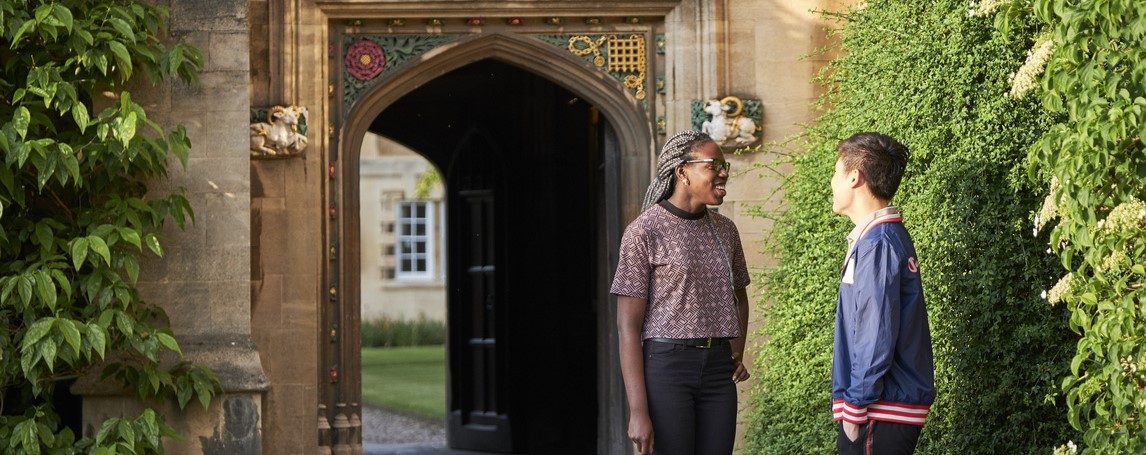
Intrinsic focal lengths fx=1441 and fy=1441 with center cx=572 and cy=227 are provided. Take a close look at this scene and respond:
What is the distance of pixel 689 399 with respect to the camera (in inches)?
160

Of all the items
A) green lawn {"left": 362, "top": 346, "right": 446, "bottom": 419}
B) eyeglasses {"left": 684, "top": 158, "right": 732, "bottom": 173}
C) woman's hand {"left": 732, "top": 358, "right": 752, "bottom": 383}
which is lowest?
green lawn {"left": 362, "top": 346, "right": 446, "bottom": 419}

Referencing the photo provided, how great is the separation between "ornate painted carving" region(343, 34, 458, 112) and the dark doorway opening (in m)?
3.45

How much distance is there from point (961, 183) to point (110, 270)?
10.6 ft

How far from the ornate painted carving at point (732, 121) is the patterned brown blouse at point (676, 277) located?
9.16 feet

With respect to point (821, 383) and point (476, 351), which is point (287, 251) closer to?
point (821, 383)

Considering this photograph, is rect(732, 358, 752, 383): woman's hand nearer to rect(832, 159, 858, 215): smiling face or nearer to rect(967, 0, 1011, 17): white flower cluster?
rect(832, 159, 858, 215): smiling face

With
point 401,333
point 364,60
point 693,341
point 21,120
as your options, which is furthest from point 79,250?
point 401,333

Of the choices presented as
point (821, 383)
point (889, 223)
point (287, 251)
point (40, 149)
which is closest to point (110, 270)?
point (40, 149)

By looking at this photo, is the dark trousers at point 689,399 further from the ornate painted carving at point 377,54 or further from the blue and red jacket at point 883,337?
the ornate painted carving at point 377,54

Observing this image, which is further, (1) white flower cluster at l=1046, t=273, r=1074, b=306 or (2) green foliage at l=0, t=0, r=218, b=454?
(2) green foliage at l=0, t=0, r=218, b=454

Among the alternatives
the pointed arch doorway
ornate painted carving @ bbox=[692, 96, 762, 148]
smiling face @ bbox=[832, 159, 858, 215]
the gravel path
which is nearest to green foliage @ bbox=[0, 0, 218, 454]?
ornate painted carving @ bbox=[692, 96, 762, 148]

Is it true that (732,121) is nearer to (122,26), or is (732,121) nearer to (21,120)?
Result: (122,26)

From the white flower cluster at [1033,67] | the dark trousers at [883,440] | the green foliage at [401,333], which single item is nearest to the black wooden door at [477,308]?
the white flower cluster at [1033,67]

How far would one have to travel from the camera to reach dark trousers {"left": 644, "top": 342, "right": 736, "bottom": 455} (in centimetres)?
404
